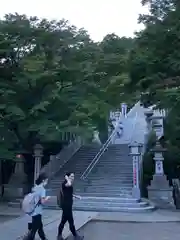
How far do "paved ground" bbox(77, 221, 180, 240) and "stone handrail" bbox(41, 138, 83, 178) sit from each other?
712cm

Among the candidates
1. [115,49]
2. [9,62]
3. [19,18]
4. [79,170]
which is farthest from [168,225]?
[115,49]

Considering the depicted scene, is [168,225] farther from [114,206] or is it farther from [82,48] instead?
[82,48]

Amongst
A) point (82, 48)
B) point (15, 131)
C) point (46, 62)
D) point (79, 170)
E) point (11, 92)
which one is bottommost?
point (79, 170)

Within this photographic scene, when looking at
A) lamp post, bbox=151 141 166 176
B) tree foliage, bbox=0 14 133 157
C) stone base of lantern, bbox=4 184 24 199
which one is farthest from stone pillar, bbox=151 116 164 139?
stone base of lantern, bbox=4 184 24 199

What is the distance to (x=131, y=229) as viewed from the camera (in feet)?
34.6

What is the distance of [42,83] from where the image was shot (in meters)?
18.2

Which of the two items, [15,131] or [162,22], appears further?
[15,131]

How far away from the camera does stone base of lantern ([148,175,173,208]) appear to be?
15.5m

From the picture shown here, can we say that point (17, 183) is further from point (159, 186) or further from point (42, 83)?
point (159, 186)

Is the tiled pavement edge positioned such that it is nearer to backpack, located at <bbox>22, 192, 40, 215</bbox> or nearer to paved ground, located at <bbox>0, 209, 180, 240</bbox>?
paved ground, located at <bbox>0, 209, 180, 240</bbox>

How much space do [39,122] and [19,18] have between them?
6151mm

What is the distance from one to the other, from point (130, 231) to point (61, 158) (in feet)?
33.0

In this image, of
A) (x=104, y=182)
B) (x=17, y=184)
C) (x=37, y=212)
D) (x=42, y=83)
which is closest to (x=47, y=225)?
(x=37, y=212)

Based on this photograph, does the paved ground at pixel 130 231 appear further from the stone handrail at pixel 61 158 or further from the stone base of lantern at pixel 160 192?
the stone handrail at pixel 61 158
